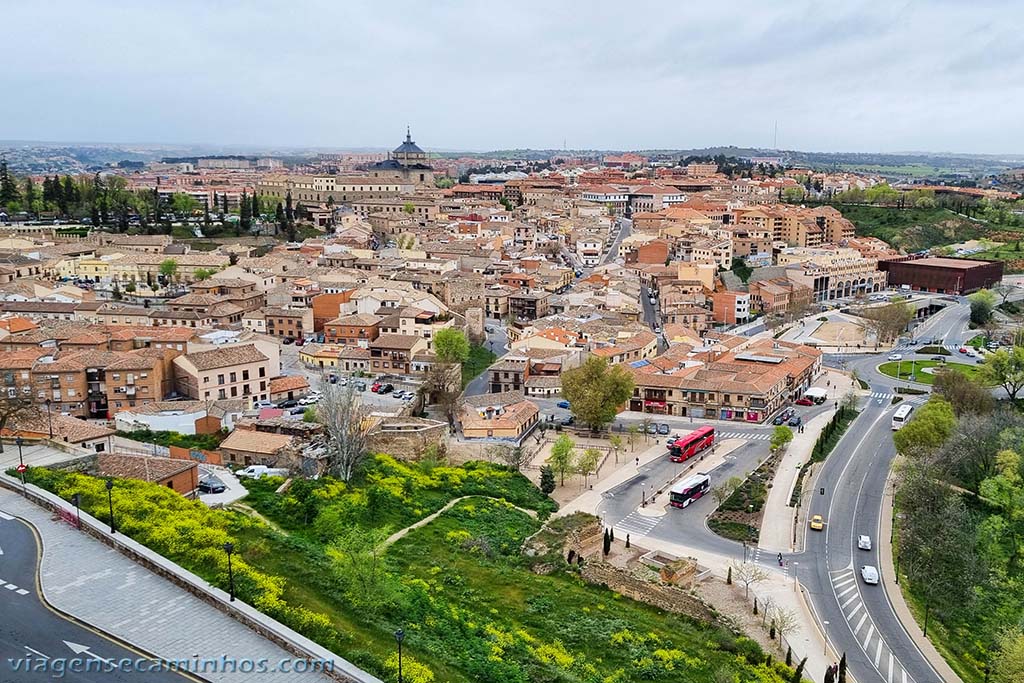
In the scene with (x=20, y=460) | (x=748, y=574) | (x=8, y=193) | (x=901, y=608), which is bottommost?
(x=901, y=608)

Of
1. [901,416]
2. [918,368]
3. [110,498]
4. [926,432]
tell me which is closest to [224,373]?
[110,498]

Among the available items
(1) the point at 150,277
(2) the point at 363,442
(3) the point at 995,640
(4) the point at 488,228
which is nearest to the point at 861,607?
(3) the point at 995,640

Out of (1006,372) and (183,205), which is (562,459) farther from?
(183,205)

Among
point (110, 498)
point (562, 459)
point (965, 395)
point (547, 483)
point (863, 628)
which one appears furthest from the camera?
point (965, 395)

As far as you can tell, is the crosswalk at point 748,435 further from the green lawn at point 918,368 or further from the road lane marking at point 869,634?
the road lane marking at point 869,634

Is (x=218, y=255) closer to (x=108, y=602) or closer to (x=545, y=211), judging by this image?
(x=545, y=211)

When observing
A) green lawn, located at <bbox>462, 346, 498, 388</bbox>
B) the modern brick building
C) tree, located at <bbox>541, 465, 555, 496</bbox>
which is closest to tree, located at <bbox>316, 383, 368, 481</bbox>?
tree, located at <bbox>541, 465, 555, 496</bbox>

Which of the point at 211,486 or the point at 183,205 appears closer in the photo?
the point at 211,486

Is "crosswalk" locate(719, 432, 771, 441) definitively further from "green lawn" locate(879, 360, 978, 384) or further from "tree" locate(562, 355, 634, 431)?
"green lawn" locate(879, 360, 978, 384)
